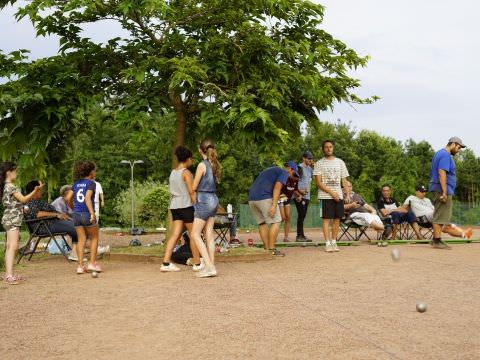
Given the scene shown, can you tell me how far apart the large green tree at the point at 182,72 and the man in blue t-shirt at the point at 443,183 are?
1772 millimetres

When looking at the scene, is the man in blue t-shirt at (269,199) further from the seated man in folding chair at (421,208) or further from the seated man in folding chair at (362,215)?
the seated man in folding chair at (421,208)

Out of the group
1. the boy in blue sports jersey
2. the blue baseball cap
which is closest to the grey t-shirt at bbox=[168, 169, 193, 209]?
the boy in blue sports jersey

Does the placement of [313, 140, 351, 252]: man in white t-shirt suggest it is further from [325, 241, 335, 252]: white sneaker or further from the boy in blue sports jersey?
the boy in blue sports jersey

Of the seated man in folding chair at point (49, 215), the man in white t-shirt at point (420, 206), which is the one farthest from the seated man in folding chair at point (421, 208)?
the seated man in folding chair at point (49, 215)

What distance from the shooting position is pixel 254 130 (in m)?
10.1

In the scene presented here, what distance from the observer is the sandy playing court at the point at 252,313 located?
4750mm

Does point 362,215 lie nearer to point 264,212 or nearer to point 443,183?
point 443,183

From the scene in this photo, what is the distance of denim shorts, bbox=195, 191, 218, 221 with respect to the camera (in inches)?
357

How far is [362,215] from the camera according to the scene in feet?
47.2

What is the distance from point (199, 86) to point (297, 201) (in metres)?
4.42

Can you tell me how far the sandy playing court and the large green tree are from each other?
2485 mm

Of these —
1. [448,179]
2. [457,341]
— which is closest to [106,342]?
[457,341]

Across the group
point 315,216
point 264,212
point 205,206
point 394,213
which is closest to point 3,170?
point 205,206

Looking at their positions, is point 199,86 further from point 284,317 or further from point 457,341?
point 457,341
